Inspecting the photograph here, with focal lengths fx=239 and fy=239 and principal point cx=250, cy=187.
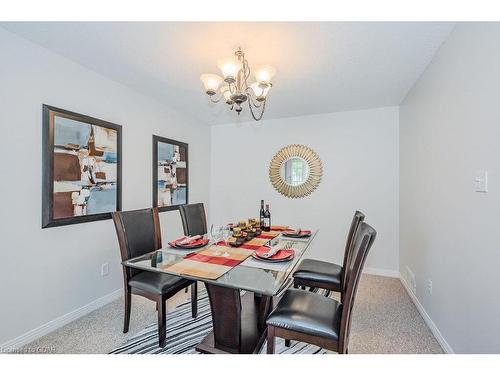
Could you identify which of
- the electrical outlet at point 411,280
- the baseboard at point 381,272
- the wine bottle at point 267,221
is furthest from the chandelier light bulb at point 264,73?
the baseboard at point 381,272

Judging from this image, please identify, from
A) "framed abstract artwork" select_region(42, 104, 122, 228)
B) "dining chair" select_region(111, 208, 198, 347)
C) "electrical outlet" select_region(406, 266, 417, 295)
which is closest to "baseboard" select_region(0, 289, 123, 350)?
"dining chair" select_region(111, 208, 198, 347)

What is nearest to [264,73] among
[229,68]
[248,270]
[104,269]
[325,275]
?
[229,68]

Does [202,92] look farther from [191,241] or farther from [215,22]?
[191,241]

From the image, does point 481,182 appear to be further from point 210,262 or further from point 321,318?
point 210,262

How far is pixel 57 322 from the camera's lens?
201 centimetres

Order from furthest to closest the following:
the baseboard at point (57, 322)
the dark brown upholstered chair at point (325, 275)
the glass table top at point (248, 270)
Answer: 1. the dark brown upholstered chair at point (325, 275)
2. the baseboard at point (57, 322)
3. the glass table top at point (248, 270)

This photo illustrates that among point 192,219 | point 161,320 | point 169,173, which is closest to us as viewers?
point 161,320

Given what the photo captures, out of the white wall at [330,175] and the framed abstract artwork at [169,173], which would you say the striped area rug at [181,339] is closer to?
the framed abstract artwork at [169,173]

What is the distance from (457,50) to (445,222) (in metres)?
1.22

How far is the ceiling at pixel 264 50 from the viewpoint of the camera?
1.66m

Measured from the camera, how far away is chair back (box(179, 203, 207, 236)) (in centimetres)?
248

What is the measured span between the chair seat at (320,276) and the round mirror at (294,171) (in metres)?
1.72

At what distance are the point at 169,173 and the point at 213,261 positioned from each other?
2.05 metres
